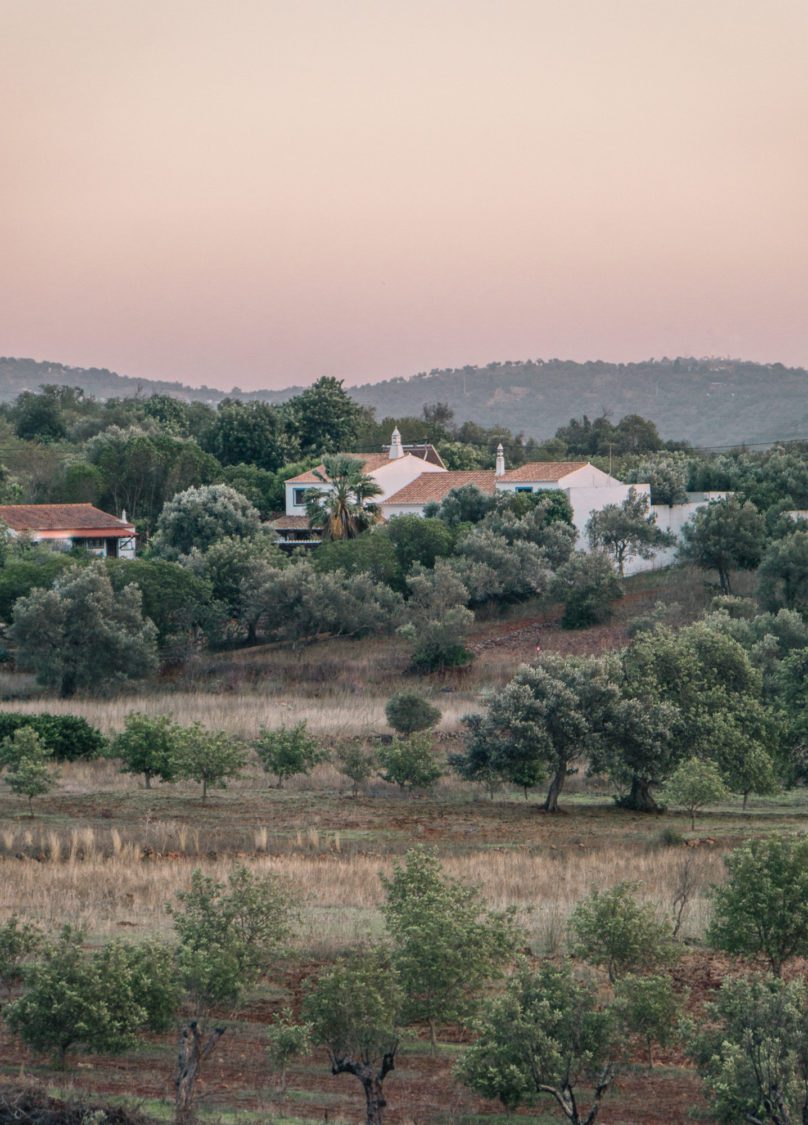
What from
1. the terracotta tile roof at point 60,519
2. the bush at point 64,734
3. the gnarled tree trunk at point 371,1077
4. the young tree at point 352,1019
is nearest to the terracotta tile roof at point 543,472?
the terracotta tile roof at point 60,519

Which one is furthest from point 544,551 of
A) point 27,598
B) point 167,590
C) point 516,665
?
point 27,598

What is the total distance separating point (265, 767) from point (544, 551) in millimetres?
30462

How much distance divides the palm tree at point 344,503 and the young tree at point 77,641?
19431 millimetres

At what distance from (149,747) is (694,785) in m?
12.8

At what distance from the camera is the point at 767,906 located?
56.2ft

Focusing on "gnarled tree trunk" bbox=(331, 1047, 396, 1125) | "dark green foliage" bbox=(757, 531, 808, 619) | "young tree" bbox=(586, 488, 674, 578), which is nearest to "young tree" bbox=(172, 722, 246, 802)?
"gnarled tree trunk" bbox=(331, 1047, 396, 1125)

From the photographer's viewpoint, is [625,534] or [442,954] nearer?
[442,954]

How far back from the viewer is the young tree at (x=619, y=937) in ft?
55.6

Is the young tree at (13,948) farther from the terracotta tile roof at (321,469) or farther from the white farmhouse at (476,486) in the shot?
the terracotta tile roof at (321,469)

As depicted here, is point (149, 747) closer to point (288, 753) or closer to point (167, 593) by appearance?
point (288, 753)

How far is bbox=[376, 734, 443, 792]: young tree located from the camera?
34562mm

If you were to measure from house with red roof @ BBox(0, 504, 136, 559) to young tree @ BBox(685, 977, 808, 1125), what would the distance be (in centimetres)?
5892

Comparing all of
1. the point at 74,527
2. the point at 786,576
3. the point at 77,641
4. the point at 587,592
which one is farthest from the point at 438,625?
the point at 74,527

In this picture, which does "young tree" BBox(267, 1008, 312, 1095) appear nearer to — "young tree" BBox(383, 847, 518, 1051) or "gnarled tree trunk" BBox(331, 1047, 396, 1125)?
"gnarled tree trunk" BBox(331, 1047, 396, 1125)
